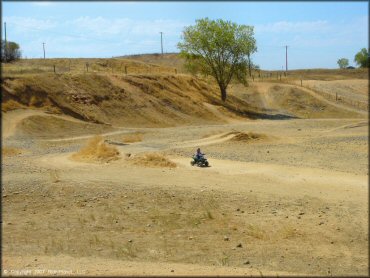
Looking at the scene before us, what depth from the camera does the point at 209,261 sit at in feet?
30.9

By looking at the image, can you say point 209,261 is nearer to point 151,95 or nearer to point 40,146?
point 40,146

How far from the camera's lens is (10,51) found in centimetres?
6181

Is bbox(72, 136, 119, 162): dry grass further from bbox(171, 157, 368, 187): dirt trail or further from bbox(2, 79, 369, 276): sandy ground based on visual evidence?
bbox(171, 157, 368, 187): dirt trail

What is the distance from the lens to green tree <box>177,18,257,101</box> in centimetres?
4959

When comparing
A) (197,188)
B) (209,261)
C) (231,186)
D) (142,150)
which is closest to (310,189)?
(231,186)

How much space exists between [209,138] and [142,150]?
6.72 meters

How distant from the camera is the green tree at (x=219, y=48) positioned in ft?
163

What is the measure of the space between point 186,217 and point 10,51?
184 feet

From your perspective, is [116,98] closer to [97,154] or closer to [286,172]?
[97,154]

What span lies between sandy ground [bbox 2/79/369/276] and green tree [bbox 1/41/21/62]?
139ft

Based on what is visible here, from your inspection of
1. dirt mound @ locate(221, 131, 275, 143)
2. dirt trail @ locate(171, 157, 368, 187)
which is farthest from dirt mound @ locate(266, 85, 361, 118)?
dirt trail @ locate(171, 157, 368, 187)

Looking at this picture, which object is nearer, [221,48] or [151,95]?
[151,95]

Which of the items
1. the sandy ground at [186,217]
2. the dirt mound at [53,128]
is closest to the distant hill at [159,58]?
the dirt mound at [53,128]

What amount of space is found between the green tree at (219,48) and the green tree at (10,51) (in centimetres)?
2204
